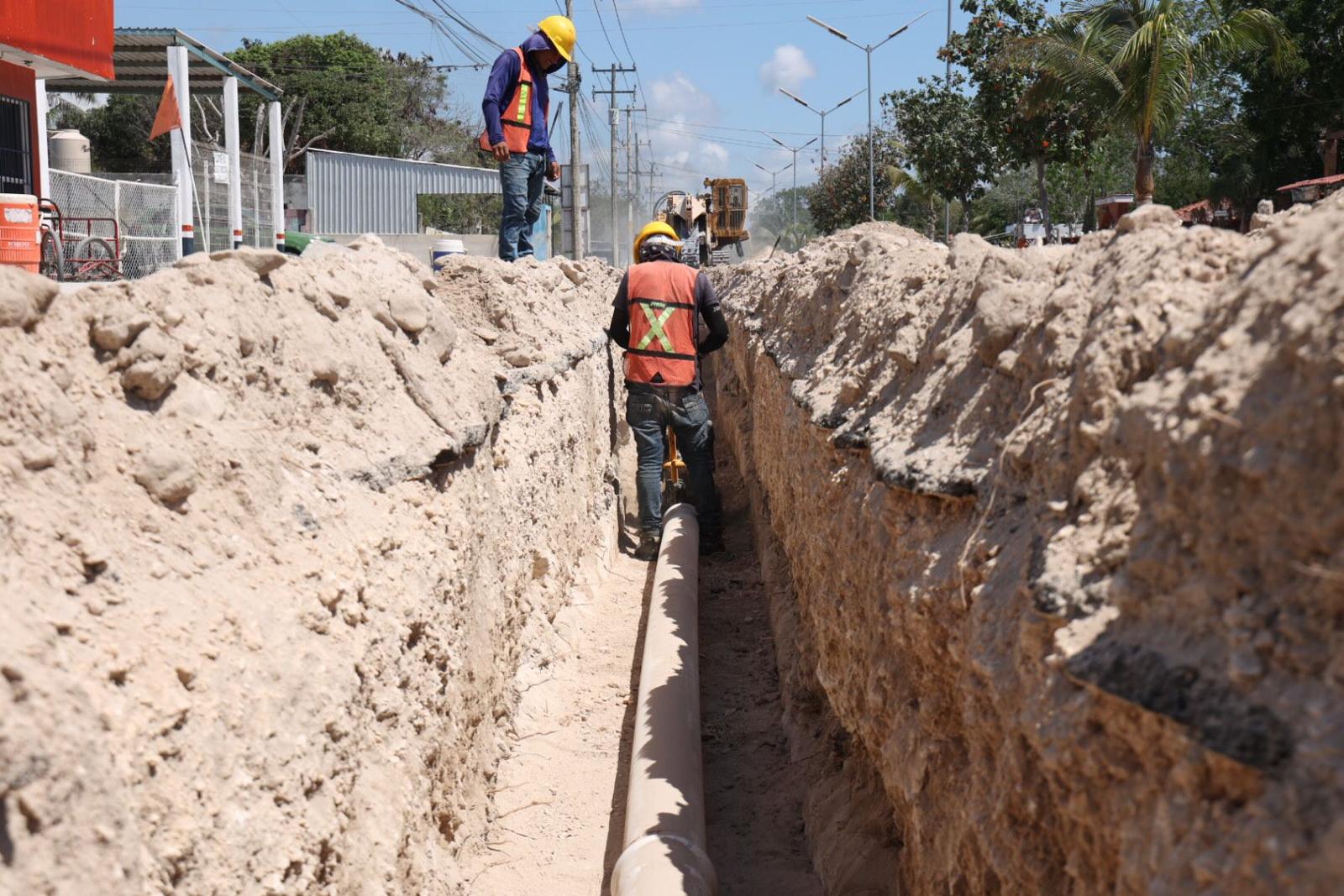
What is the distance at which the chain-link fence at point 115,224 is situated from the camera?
1288 centimetres

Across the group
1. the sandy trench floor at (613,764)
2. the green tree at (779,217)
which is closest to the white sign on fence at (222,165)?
the sandy trench floor at (613,764)

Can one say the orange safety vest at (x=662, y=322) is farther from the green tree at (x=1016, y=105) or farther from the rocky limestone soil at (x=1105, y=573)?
the green tree at (x=1016, y=105)

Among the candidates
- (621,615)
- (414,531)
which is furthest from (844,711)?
(621,615)

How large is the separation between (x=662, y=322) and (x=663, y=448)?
981 millimetres

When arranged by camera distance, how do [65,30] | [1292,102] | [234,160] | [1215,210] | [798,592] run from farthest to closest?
[1215,210], [1292,102], [234,160], [65,30], [798,592]

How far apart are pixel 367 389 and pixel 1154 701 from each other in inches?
118

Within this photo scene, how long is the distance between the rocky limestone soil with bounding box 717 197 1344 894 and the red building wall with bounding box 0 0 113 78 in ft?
41.1

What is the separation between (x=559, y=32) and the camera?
29.8 feet

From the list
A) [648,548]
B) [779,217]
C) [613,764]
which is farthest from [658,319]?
[779,217]

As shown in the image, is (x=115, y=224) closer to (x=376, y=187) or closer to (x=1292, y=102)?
(x=376, y=187)

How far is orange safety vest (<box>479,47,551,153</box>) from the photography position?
879cm

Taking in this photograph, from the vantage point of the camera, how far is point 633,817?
4418mm

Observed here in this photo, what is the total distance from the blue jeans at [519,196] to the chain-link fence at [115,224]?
5.08 m

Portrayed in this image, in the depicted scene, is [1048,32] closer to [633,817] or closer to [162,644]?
[633,817]
